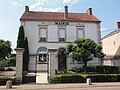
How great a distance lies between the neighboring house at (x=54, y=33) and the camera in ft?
106

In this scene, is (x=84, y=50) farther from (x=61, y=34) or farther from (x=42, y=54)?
(x=42, y=54)

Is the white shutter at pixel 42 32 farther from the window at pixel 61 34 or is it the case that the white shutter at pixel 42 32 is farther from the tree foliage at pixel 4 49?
the tree foliage at pixel 4 49

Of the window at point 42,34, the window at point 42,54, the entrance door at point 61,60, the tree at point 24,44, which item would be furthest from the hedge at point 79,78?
the window at point 42,34

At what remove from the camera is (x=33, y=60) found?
32.2m

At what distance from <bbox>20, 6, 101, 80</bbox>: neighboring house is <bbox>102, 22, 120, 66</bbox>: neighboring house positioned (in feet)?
8.15

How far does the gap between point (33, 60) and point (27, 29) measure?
4779 millimetres

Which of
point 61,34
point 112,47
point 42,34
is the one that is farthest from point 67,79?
point 112,47

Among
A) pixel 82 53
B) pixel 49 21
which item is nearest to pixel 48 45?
pixel 49 21

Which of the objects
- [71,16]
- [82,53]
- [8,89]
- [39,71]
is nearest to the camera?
[8,89]

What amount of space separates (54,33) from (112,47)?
1204cm

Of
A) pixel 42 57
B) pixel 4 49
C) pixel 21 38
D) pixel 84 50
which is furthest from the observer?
pixel 4 49

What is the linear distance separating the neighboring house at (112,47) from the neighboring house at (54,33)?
2.48m

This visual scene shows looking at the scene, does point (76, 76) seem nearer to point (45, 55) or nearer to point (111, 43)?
point (45, 55)

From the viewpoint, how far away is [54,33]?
33250 millimetres
